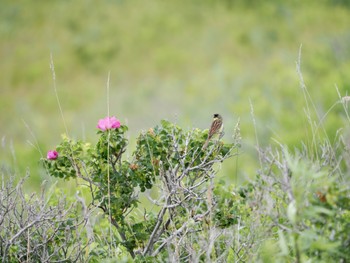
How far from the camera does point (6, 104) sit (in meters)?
14.3

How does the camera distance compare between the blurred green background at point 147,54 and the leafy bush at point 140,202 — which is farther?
the blurred green background at point 147,54

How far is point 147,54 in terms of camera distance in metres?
16.4

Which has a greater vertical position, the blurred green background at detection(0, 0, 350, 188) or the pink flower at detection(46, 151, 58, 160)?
the blurred green background at detection(0, 0, 350, 188)

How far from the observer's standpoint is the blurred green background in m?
12.7

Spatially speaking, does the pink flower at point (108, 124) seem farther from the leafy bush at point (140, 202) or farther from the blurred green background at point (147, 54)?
the blurred green background at point (147, 54)

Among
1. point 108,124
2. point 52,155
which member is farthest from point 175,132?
point 52,155

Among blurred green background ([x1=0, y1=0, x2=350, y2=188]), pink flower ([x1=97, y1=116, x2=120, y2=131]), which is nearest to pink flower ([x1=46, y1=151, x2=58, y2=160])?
pink flower ([x1=97, y1=116, x2=120, y2=131])

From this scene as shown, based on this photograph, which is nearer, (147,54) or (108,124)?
(108,124)

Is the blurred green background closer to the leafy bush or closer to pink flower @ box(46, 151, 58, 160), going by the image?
the leafy bush

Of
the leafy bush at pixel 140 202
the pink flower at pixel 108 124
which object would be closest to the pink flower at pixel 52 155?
the leafy bush at pixel 140 202

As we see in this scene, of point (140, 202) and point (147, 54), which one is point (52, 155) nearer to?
point (140, 202)

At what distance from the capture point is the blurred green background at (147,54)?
12.7 m

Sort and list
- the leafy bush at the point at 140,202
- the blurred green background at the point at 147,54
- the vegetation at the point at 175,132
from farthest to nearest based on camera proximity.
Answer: the blurred green background at the point at 147,54 → the leafy bush at the point at 140,202 → the vegetation at the point at 175,132

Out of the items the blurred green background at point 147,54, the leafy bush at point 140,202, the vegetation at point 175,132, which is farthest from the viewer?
the blurred green background at point 147,54
